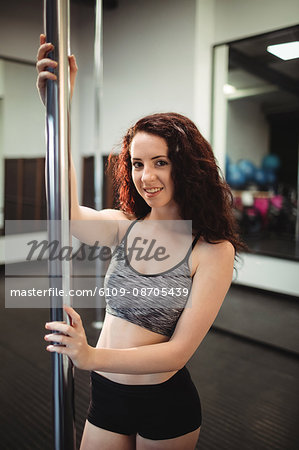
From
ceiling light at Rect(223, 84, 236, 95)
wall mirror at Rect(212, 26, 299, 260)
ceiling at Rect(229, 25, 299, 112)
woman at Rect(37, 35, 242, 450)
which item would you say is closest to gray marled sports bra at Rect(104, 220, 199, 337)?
woman at Rect(37, 35, 242, 450)

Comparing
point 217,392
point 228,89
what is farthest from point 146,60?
point 217,392

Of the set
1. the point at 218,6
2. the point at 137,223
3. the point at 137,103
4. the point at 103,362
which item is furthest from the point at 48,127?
the point at 137,103

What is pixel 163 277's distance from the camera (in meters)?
0.98

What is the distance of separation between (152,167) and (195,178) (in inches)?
4.5

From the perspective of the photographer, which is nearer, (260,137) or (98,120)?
(98,120)

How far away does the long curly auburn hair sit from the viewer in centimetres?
94

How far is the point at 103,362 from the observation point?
0.67m

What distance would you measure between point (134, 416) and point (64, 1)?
0.92 metres

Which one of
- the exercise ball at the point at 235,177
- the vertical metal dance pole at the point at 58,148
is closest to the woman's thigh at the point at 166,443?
the vertical metal dance pole at the point at 58,148

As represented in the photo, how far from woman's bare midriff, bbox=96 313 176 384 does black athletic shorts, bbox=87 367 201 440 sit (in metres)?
0.01

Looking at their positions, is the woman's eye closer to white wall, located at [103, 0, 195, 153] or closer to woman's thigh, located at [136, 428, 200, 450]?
woman's thigh, located at [136, 428, 200, 450]

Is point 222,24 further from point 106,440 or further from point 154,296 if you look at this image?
point 106,440

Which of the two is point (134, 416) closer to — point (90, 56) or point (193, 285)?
point (193, 285)

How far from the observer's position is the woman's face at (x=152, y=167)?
92 cm
